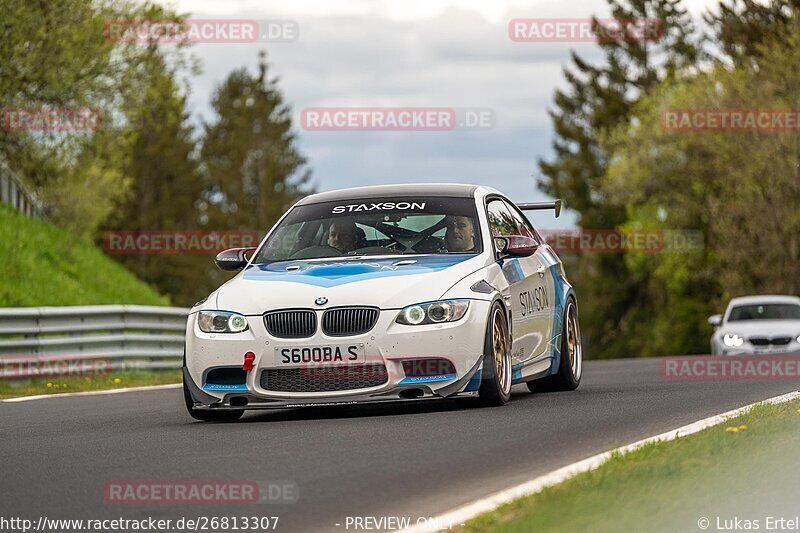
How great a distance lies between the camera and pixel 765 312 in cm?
2720

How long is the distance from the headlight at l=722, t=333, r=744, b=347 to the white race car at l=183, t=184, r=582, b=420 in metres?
14.2

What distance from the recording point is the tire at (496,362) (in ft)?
34.1

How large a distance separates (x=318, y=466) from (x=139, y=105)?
24.8 m

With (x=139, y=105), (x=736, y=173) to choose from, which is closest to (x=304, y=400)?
(x=139, y=105)

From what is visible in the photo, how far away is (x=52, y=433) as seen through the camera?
10.2m

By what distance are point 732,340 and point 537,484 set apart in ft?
63.0

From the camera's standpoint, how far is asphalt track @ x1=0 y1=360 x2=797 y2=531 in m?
6.72

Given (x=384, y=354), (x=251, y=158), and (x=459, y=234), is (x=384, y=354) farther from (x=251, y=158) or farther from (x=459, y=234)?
(x=251, y=158)

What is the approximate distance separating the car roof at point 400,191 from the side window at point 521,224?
805mm

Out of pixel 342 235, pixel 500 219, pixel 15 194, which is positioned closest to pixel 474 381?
pixel 342 235

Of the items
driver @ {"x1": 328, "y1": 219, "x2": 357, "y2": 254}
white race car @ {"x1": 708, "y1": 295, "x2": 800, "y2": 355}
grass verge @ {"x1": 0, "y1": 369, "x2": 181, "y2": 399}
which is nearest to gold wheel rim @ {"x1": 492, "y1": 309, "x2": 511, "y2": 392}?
driver @ {"x1": 328, "y1": 219, "x2": 357, "y2": 254}

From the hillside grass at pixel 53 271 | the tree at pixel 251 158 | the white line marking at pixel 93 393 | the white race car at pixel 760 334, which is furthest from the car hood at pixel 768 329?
the tree at pixel 251 158

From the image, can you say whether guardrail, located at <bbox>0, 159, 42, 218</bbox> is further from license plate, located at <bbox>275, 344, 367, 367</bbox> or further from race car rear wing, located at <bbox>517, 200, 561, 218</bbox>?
license plate, located at <bbox>275, 344, 367, 367</bbox>

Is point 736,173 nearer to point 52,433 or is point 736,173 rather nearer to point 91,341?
point 91,341
